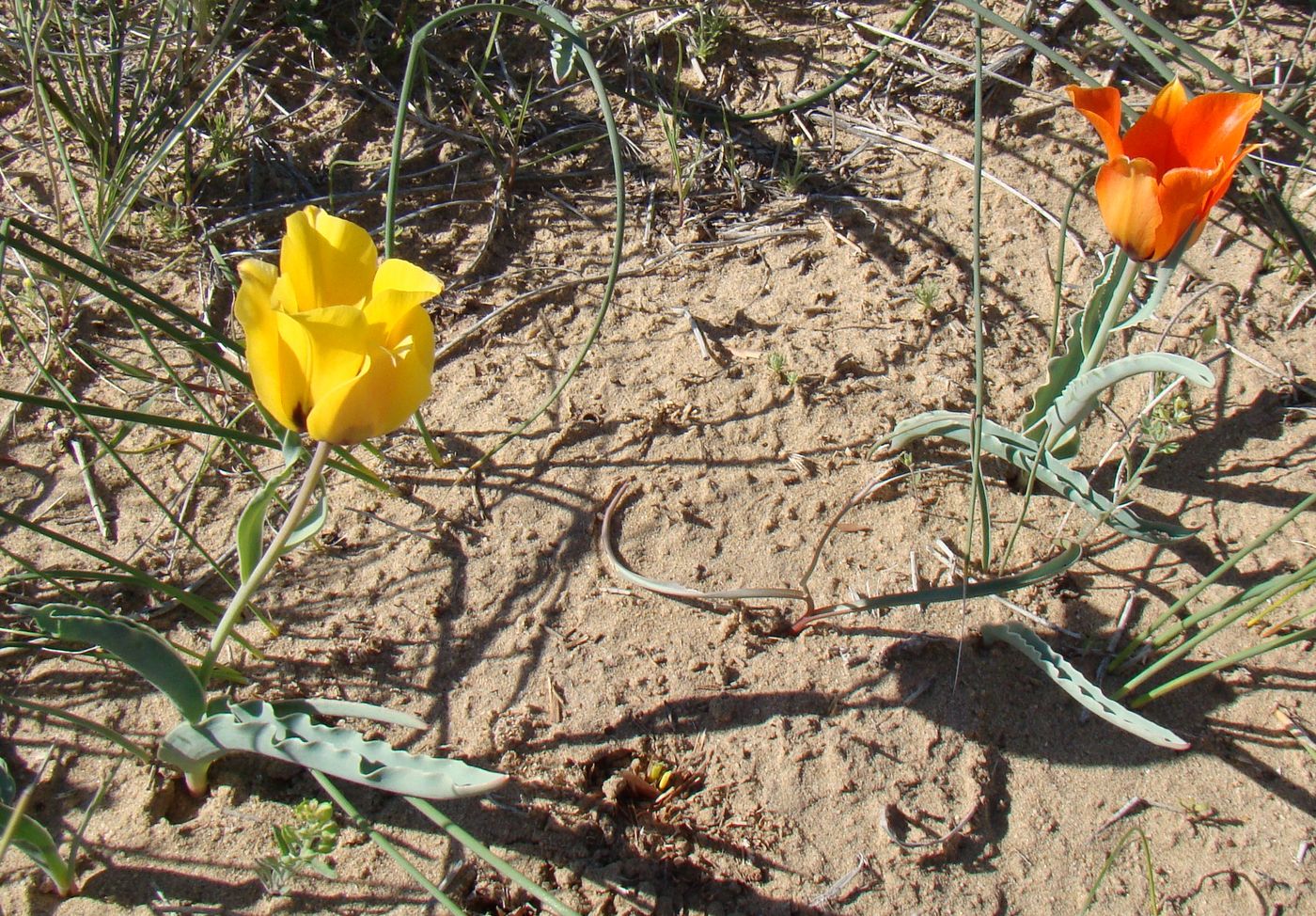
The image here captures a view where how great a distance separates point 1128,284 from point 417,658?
4.67 ft

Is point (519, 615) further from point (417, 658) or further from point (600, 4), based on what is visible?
point (600, 4)

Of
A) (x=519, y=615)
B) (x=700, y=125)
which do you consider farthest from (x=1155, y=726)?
(x=700, y=125)

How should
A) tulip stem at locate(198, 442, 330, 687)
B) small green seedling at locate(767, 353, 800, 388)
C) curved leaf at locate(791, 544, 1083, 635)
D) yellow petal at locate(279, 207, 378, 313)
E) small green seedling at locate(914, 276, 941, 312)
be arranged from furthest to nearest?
small green seedling at locate(914, 276, 941, 312) → small green seedling at locate(767, 353, 800, 388) → curved leaf at locate(791, 544, 1083, 635) → tulip stem at locate(198, 442, 330, 687) → yellow petal at locate(279, 207, 378, 313)

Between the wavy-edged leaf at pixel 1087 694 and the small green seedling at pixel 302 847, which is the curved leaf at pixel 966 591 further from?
the small green seedling at pixel 302 847

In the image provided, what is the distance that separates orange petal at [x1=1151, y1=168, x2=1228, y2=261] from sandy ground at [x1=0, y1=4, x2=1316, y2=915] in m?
0.48

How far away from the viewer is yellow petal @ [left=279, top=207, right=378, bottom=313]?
1.28 m

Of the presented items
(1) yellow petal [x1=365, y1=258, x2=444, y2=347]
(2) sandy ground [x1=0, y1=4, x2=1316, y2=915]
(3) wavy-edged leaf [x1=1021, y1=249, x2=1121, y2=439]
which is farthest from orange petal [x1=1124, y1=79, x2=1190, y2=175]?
(1) yellow petal [x1=365, y1=258, x2=444, y2=347]

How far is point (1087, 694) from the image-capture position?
165 centimetres

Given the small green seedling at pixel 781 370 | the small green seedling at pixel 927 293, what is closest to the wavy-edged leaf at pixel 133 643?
the small green seedling at pixel 781 370

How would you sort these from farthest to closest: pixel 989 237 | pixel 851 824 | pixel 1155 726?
pixel 989 237 → pixel 851 824 → pixel 1155 726

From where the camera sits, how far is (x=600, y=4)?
273cm

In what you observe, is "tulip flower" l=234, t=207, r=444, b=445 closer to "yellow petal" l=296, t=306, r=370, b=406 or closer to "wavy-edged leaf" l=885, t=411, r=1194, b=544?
"yellow petal" l=296, t=306, r=370, b=406

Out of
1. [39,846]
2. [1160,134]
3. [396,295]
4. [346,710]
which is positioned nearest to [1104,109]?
[1160,134]

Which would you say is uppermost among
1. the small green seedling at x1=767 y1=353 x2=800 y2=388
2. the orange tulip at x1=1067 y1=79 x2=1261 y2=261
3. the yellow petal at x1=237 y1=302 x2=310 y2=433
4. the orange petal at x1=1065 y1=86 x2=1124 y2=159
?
the yellow petal at x1=237 y1=302 x2=310 y2=433
